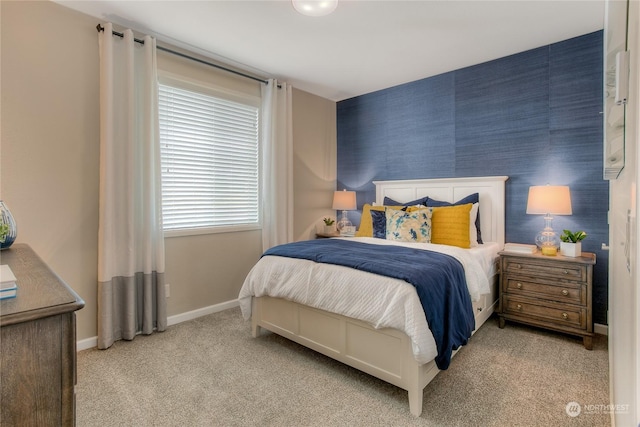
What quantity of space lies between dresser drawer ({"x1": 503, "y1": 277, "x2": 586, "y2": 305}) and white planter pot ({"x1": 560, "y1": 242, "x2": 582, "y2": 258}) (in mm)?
261

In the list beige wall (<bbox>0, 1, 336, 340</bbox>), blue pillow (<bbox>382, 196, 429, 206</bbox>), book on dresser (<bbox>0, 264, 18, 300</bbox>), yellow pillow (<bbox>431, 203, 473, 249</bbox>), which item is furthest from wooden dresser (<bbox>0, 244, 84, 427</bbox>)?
blue pillow (<bbox>382, 196, 429, 206</bbox>)

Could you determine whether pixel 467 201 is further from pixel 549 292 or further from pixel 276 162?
pixel 276 162

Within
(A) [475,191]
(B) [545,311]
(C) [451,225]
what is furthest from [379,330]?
(A) [475,191]

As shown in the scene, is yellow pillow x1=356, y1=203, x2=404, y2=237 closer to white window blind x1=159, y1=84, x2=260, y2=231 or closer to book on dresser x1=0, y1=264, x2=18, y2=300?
white window blind x1=159, y1=84, x2=260, y2=231

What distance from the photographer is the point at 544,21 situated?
8.71ft

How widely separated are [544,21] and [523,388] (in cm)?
285

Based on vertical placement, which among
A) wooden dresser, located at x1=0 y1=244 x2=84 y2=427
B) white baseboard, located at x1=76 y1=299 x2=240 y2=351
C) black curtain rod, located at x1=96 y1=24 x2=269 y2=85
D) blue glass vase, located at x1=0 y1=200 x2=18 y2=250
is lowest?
white baseboard, located at x1=76 y1=299 x2=240 y2=351

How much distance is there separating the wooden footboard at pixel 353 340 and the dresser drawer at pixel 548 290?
1.01ft

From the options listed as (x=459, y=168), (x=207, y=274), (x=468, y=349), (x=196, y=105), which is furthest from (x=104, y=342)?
(x=459, y=168)

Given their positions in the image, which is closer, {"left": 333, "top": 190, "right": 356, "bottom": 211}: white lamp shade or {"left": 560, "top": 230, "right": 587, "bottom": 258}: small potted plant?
{"left": 560, "top": 230, "right": 587, "bottom": 258}: small potted plant

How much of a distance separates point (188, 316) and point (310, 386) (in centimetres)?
172

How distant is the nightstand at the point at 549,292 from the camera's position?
8.36 feet

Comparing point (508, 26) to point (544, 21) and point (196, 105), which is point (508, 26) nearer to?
point (544, 21)

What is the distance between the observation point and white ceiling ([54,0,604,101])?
2.46 metres
